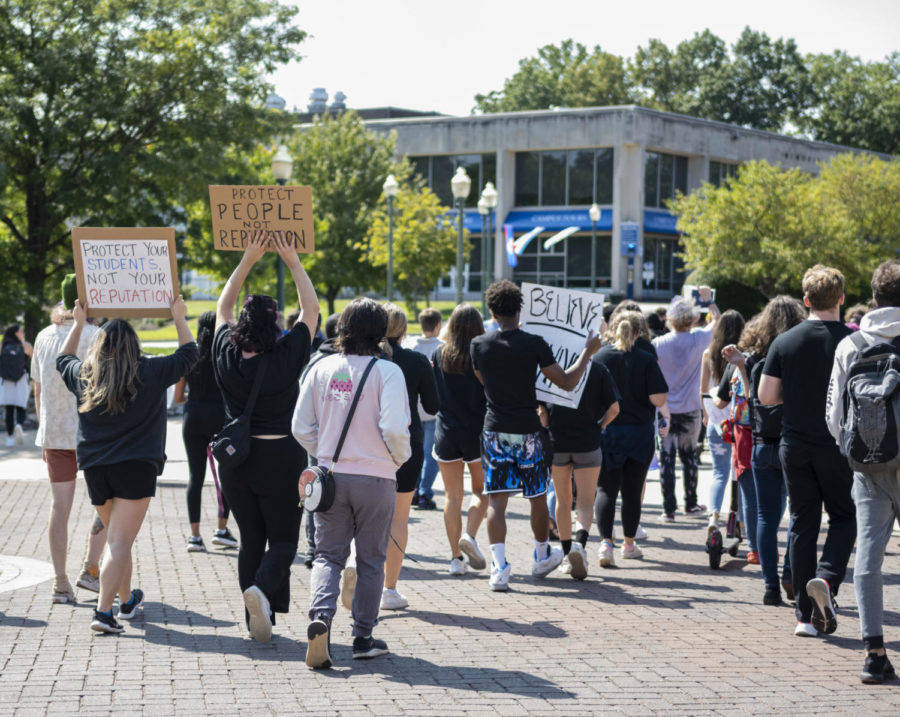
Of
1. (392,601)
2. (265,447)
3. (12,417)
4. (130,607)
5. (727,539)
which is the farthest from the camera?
(12,417)

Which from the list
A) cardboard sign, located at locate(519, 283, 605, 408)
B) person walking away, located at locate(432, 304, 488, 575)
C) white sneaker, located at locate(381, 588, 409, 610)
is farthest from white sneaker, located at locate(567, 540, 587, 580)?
white sneaker, located at locate(381, 588, 409, 610)

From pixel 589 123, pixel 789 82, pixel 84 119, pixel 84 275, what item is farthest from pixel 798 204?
pixel 789 82

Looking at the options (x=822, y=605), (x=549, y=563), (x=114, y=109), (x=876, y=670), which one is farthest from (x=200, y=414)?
(x=114, y=109)

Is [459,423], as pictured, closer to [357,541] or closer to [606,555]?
[606,555]

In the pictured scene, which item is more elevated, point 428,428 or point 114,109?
point 114,109

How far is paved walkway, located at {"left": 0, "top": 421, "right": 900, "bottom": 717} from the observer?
5371 millimetres

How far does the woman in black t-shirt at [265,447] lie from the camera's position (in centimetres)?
611

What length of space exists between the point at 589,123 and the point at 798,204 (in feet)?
53.2

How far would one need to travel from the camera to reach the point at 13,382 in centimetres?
1706

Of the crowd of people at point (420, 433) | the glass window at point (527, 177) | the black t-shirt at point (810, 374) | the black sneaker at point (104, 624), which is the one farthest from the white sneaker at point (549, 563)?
the glass window at point (527, 177)

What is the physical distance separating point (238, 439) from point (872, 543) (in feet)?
11.2

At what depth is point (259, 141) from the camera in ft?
80.6

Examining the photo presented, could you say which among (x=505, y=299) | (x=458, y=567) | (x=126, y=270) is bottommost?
(x=458, y=567)

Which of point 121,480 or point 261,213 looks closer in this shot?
point 121,480
